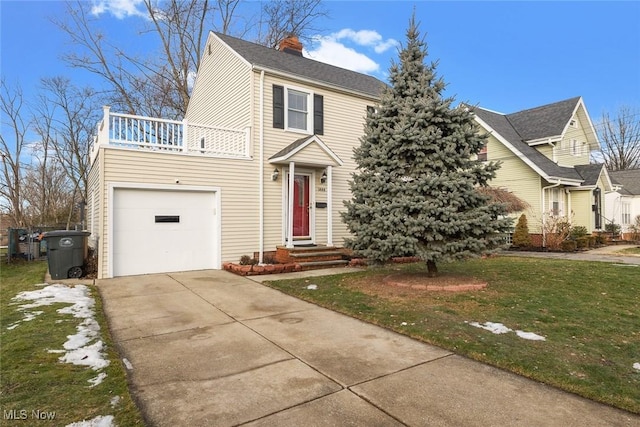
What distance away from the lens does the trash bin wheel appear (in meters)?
8.09

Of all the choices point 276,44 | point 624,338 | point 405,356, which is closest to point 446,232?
point 624,338

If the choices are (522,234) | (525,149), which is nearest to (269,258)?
(522,234)

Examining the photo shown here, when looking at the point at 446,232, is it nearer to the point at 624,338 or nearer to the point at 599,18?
the point at 624,338

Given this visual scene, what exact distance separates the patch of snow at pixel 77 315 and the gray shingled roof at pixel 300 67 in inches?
293

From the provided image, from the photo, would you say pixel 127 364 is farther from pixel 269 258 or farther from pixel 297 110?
pixel 297 110

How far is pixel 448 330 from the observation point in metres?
4.45

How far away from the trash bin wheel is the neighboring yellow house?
16.7 metres

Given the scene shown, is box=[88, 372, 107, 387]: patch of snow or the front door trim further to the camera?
the front door trim

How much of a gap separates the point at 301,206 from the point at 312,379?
8.23 meters

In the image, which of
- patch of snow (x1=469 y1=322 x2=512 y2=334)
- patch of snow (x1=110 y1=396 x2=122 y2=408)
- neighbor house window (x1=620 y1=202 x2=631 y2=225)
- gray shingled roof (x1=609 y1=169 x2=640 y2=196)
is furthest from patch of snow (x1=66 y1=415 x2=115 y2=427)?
gray shingled roof (x1=609 y1=169 x2=640 y2=196)

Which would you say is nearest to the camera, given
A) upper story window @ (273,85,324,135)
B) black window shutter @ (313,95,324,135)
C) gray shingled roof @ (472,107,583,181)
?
upper story window @ (273,85,324,135)

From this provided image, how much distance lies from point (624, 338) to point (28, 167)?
30.0m

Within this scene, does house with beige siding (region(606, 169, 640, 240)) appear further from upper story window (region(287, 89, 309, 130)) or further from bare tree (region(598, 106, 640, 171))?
upper story window (region(287, 89, 309, 130))

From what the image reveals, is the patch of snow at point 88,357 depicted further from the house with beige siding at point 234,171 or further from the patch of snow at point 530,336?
the house with beige siding at point 234,171
